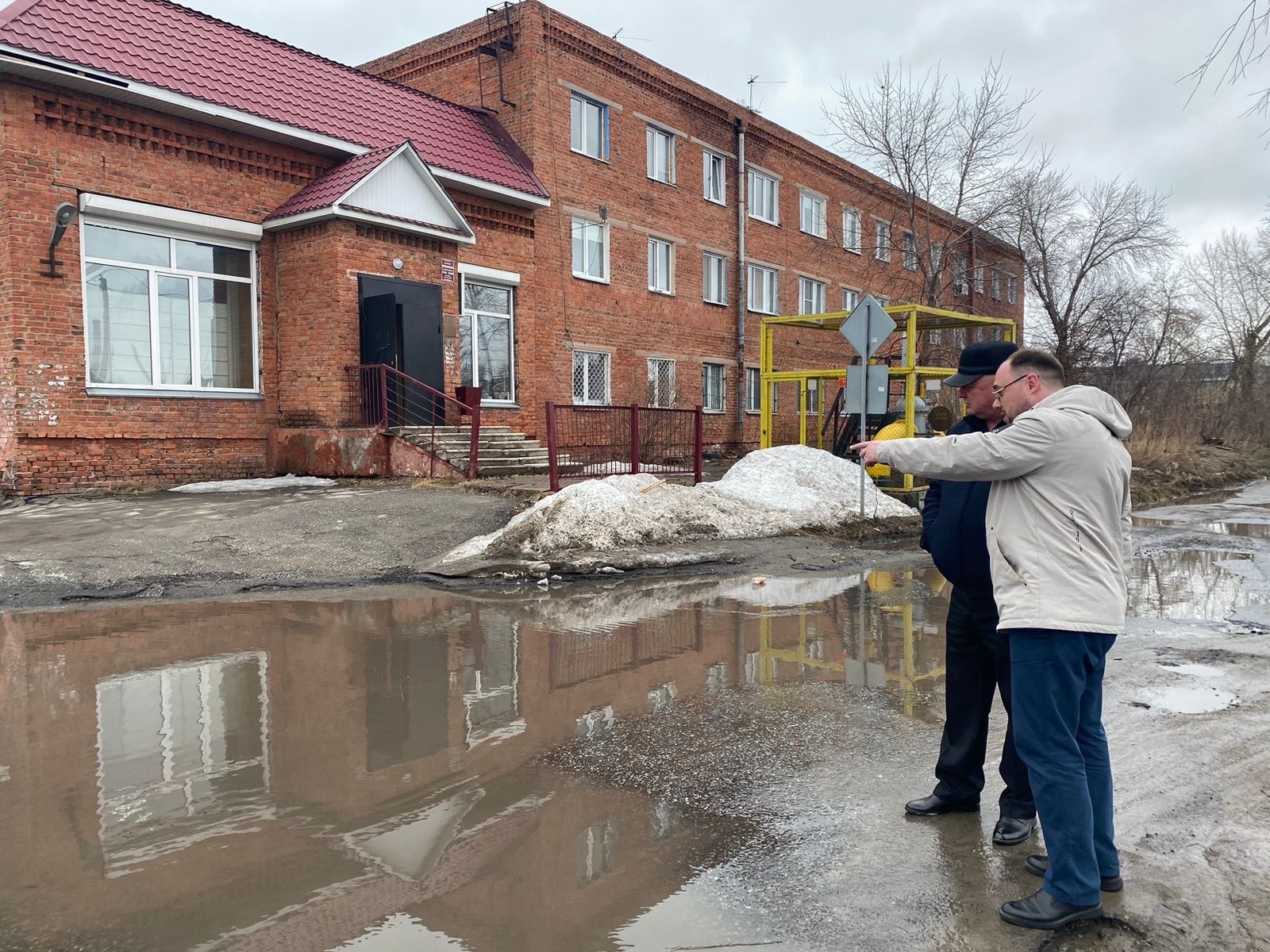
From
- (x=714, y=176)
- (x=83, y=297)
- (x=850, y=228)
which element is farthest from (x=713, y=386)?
(x=83, y=297)

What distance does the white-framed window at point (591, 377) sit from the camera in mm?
21047

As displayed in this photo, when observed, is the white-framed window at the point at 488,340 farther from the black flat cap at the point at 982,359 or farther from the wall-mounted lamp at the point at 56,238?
the black flat cap at the point at 982,359

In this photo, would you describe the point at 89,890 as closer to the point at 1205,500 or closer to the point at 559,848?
the point at 559,848

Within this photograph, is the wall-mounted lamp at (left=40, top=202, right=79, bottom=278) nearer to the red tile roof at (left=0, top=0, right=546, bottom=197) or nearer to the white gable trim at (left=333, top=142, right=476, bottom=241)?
the red tile roof at (left=0, top=0, right=546, bottom=197)

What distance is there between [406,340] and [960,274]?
57.5 feet

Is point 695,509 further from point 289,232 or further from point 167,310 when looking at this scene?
point 167,310

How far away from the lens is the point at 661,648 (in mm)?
6254

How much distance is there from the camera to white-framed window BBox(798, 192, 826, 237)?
94.2 ft

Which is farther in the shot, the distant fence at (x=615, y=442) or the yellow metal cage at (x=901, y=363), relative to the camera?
the yellow metal cage at (x=901, y=363)

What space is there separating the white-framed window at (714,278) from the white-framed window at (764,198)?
2045mm

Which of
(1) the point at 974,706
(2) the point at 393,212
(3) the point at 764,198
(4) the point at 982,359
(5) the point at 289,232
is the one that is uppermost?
(3) the point at 764,198

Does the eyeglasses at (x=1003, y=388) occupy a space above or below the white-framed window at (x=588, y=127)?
below

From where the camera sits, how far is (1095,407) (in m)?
2.96

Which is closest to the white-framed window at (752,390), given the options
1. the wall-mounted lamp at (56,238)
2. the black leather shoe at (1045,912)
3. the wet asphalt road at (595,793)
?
the wall-mounted lamp at (56,238)
